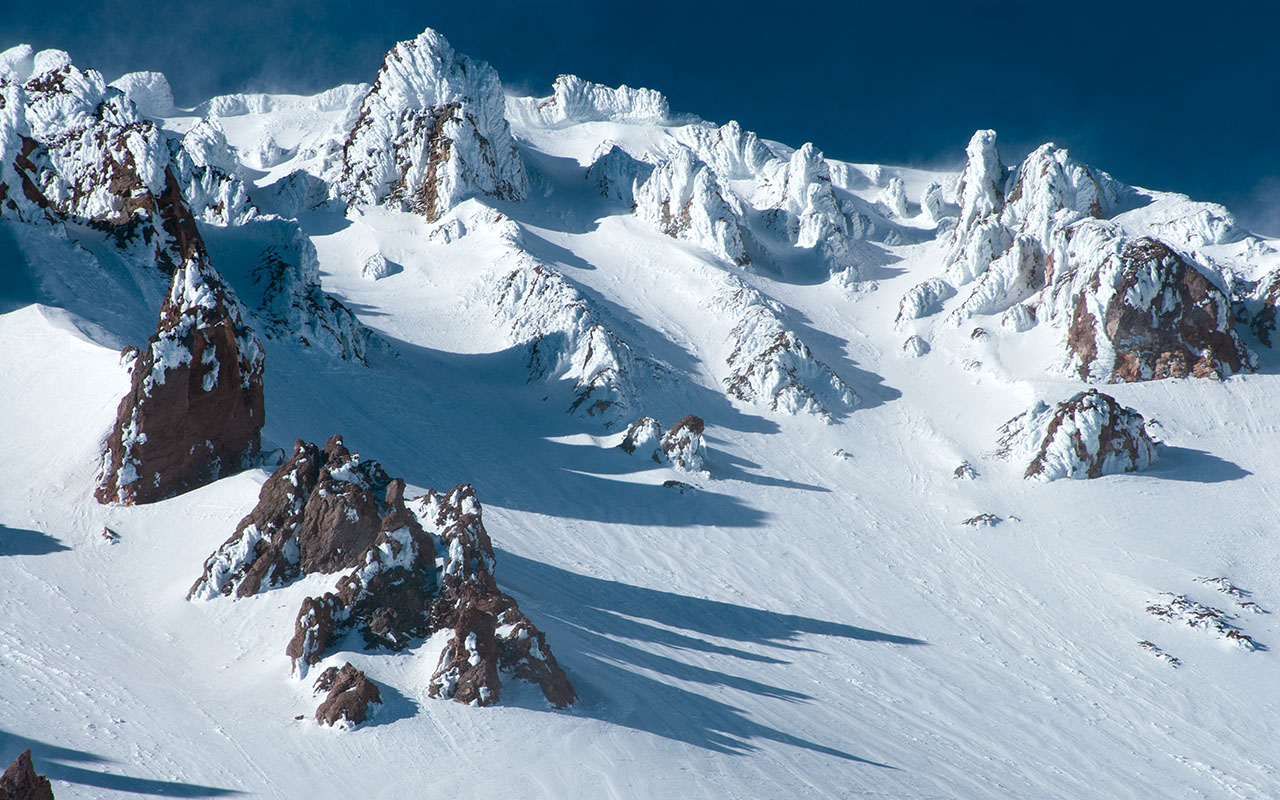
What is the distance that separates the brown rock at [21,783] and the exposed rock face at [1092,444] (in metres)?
50.8

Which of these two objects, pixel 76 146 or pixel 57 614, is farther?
pixel 76 146

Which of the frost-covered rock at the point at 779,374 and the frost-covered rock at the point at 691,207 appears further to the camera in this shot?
the frost-covered rock at the point at 691,207

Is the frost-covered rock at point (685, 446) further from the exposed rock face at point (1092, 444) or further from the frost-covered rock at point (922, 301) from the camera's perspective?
the frost-covered rock at point (922, 301)

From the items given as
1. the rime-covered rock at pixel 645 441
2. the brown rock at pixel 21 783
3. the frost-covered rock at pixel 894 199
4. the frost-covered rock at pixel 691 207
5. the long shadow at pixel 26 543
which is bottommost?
the brown rock at pixel 21 783

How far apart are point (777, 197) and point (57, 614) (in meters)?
80.3

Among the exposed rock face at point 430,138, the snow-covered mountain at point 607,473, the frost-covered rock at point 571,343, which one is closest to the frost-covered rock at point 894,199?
the snow-covered mountain at point 607,473

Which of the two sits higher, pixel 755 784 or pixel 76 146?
pixel 76 146

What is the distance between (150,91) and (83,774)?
121 m

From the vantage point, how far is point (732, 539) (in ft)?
149

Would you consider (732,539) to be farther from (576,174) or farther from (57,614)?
(576,174)

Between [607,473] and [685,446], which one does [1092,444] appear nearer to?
[685,446]

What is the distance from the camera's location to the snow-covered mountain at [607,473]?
79.7ft

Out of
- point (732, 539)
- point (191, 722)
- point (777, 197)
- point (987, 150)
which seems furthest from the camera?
point (777, 197)

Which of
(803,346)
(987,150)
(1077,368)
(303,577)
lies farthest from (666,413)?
(987,150)
